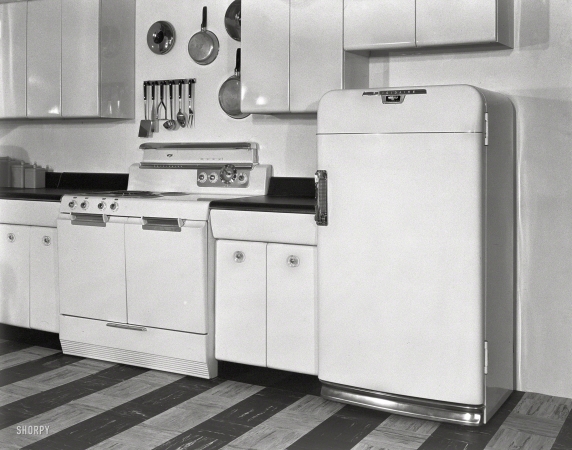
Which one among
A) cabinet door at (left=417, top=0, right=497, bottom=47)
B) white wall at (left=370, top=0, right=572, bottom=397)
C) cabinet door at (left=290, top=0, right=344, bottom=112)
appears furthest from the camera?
cabinet door at (left=290, top=0, right=344, bottom=112)

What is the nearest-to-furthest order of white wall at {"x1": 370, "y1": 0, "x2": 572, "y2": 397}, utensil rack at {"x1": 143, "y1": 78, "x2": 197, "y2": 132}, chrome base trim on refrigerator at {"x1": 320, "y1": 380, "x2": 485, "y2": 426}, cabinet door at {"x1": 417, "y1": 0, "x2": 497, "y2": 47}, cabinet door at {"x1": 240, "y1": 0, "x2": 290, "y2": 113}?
chrome base trim on refrigerator at {"x1": 320, "y1": 380, "x2": 485, "y2": 426}
cabinet door at {"x1": 417, "y1": 0, "x2": 497, "y2": 47}
white wall at {"x1": 370, "y1": 0, "x2": 572, "y2": 397}
cabinet door at {"x1": 240, "y1": 0, "x2": 290, "y2": 113}
utensil rack at {"x1": 143, "y1": 78, "x2": 197, "y2": 132}

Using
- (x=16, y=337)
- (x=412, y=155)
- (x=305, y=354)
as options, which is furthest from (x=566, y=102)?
(x=16, y=337)

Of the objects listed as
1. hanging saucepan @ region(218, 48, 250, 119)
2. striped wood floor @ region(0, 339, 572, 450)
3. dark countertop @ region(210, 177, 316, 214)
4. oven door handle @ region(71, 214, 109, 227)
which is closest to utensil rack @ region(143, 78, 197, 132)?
hanging saucepan @ region(218, 48, 250, 119)

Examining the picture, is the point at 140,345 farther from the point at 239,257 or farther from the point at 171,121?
the point at 171,121

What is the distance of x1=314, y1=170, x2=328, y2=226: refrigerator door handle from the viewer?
3.39 meters

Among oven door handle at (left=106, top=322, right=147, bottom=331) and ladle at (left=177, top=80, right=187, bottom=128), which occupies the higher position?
ladle at (left=177, top=80, right=187, bottom=128)

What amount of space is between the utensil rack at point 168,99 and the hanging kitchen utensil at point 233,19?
0.40 meters

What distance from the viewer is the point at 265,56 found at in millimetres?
4004

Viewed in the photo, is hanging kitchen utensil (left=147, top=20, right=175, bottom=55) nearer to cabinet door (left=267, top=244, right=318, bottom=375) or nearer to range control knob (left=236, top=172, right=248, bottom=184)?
range control knob (left=236, top=172, right=248, bottom=184)

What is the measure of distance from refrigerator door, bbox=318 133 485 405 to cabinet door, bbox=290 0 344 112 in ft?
1.78

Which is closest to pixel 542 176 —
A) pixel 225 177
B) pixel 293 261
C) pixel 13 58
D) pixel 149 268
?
pixel 293 261

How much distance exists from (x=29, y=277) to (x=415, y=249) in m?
2.42

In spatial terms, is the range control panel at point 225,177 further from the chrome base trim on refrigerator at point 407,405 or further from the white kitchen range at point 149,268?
the chrome base trim on refrigerator at point 407,405

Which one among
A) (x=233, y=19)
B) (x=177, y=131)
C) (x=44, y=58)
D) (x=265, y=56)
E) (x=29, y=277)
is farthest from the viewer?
(x=44, y=58)
